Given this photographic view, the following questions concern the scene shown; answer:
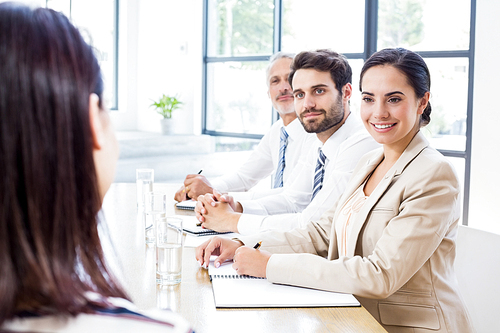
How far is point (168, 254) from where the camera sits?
1.22 meters

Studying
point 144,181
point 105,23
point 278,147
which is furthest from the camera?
point 105,23

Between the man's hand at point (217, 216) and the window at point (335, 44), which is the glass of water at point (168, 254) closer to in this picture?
the man's hand at point (217, 216)

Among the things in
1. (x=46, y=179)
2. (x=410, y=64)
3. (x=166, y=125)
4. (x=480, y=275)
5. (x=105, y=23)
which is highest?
(x=105, y=23)

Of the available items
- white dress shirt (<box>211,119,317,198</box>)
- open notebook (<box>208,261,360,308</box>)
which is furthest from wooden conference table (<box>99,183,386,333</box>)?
white dress shirt (<box>211,119,317,198</box>)

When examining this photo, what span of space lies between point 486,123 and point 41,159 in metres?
3.71

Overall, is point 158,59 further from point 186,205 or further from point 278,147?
point 186,205

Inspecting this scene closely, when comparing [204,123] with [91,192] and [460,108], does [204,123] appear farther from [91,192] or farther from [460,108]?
[91,192]

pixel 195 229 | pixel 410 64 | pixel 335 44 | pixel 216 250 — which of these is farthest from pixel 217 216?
pixel 335 44

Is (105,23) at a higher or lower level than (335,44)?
higher

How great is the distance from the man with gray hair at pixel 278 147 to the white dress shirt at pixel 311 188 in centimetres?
23

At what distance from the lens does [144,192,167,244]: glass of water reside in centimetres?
161

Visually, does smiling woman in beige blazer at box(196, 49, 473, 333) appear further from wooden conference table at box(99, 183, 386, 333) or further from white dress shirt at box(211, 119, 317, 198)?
white dress shirt at box(211, 119, 317, 198)

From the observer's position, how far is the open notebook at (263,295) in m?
1.09

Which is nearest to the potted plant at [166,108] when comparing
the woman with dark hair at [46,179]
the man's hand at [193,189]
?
the man's hand at [193,189]
